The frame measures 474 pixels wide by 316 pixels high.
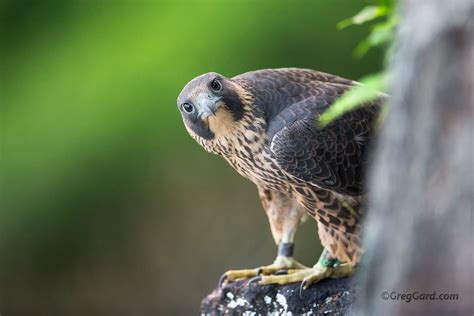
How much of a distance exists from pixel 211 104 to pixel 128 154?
414 cm

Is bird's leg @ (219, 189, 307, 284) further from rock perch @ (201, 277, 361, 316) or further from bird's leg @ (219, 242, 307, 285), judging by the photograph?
rock perch @ (201, 277, 361, 316)

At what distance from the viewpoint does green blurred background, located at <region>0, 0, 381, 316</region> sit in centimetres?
717

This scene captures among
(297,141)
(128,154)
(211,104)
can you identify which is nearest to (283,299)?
(297,141)

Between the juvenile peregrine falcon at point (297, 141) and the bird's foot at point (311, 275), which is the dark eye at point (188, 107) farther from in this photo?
the bird's foot at point (311, 275)

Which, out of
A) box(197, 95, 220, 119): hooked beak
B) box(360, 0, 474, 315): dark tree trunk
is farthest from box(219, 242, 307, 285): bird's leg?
box(360, 0, 474, 315): dark tree trunk

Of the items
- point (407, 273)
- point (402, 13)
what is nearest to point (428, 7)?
point (402, 13)

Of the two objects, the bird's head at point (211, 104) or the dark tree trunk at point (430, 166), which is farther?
the bird's head at point (211, 104)

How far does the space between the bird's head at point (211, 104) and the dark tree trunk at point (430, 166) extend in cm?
204

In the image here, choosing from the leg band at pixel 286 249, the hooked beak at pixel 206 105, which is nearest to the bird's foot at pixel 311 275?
the leg band at pixel 286 249

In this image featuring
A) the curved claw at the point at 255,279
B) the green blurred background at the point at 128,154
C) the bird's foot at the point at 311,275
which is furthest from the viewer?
the green blurred background at the point at 128,154

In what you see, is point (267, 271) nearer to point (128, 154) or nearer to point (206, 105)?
point (206, 105)

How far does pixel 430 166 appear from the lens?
1.61m

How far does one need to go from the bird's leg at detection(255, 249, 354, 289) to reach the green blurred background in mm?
3157

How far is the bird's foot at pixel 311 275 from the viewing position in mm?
3869
